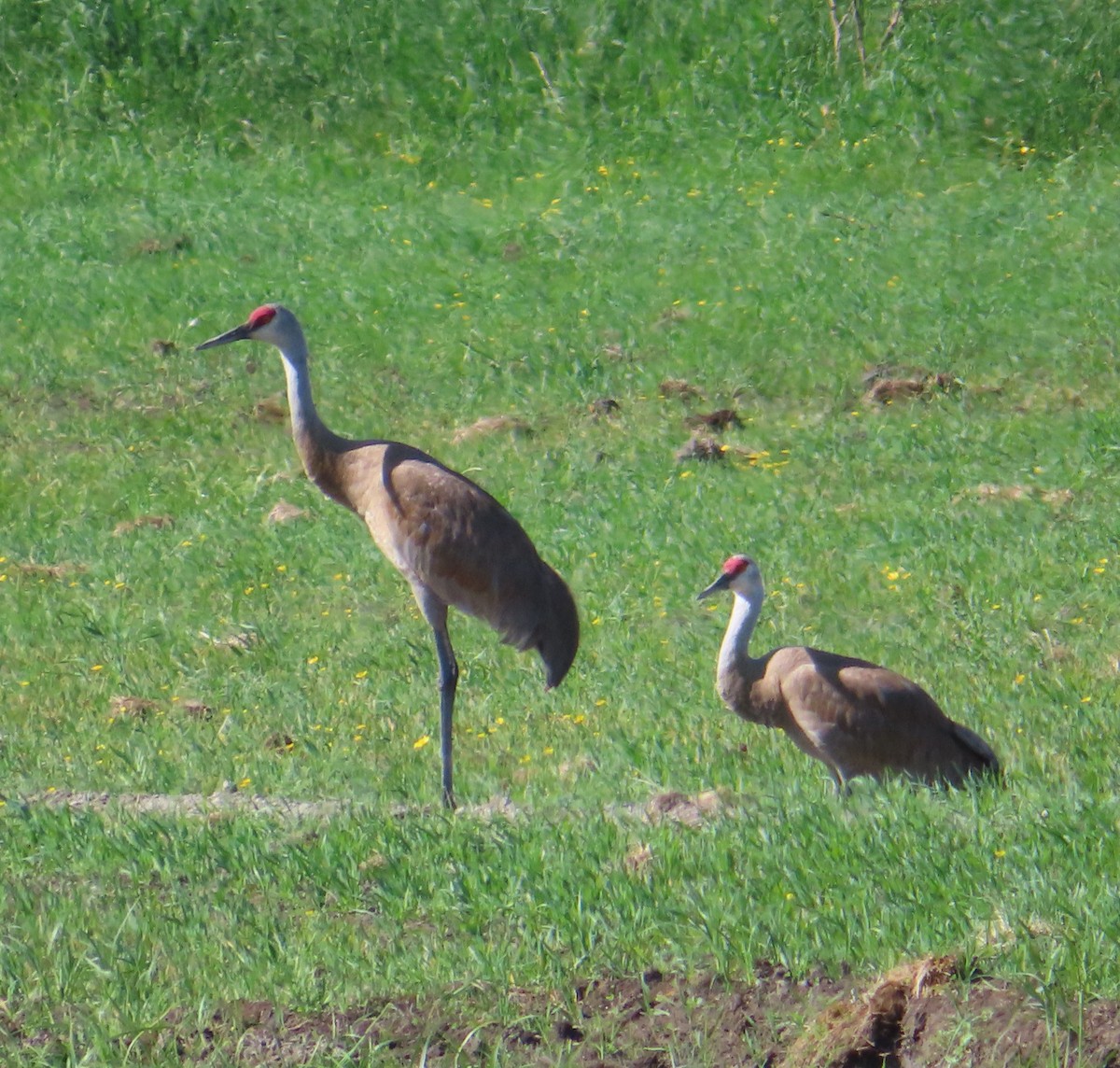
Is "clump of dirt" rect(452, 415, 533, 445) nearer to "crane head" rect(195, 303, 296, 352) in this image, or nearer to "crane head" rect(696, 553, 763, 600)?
"crane head" rect(195, 303, 296, 352)

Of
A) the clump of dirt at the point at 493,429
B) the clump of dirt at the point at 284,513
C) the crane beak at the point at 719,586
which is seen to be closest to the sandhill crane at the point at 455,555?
the crane beak at the point at 719,586

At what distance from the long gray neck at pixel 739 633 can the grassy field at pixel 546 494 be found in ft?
1.48

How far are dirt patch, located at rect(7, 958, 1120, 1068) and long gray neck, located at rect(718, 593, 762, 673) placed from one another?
275 centimetres

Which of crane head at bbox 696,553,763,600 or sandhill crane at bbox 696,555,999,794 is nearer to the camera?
sandhill crane at bbox 696,555,999,794

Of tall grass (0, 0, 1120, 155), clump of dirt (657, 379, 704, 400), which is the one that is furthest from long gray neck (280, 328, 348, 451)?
tall grass (0, 0, 1120, 155)

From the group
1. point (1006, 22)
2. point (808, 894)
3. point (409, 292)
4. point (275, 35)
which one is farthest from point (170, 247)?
point (808, 894)

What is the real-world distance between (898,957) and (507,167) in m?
14.7

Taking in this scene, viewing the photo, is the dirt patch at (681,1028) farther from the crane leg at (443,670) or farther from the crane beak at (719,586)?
the crane beak at (719,586)

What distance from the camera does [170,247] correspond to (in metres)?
16.8

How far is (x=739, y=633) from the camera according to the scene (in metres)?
7.45

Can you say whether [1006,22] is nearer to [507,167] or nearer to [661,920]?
[507,167]

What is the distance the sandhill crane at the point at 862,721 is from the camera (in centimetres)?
682

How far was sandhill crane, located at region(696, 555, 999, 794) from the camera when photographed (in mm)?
6816

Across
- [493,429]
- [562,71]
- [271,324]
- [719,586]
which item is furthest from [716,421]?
[562,71]
